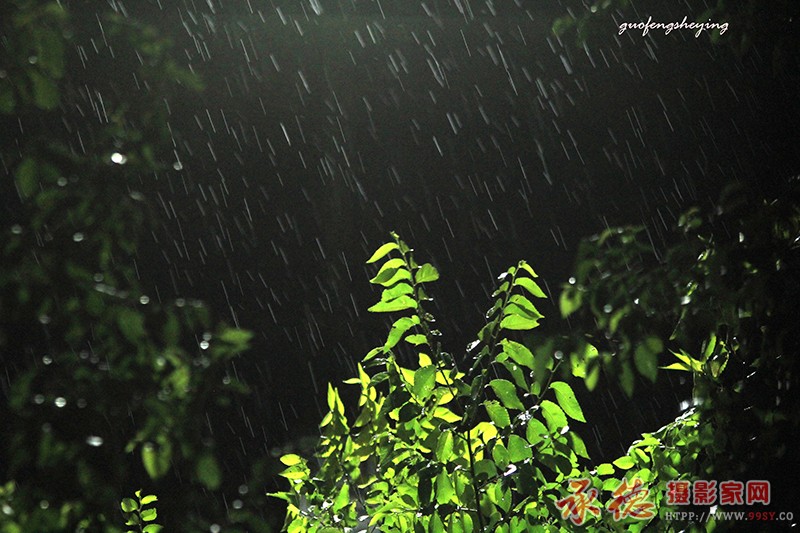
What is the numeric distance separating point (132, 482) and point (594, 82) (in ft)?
11.9

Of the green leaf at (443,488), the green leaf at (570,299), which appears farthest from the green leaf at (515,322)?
the green leaf at (570,299)

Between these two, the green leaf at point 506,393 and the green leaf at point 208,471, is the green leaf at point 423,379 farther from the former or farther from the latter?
the green leaf at point 208,471

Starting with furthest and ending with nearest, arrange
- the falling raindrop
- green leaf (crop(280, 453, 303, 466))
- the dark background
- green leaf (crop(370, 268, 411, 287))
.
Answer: the dark background < green leaf (crop(280, 453, 303, 466)) < green leaf (crop(370, 268, 411, 287)) < the falling raindrop

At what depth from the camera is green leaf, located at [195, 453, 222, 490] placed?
735mm

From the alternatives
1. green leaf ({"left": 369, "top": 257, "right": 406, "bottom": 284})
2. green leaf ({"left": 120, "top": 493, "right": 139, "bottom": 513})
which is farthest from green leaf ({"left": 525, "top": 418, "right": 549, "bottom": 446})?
green leaf ({"left": 120, "top": 493, "right": 139, "bottom": 513})

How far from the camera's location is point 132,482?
386 cm

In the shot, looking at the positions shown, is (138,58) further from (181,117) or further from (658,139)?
(658,139)

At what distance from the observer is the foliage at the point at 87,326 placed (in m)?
0.74

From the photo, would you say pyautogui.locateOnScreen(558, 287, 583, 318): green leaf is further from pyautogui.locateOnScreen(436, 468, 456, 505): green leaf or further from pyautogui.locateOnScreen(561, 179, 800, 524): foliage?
pyautogui.locateOnScreen(436, 468, 456, 505): green leaf

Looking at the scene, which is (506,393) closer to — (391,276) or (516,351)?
(516,351)

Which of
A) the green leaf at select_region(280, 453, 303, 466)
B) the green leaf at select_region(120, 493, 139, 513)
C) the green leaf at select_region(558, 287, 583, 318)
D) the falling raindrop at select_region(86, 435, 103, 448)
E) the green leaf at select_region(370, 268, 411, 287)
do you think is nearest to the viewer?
the falling raindrop at select_region(86, 435, 103, 448)

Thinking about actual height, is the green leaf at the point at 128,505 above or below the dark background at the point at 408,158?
below

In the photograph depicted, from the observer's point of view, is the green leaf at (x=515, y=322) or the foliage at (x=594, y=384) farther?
the green leaf at (x=515, y=322)

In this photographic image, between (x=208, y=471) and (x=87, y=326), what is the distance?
18 cm
